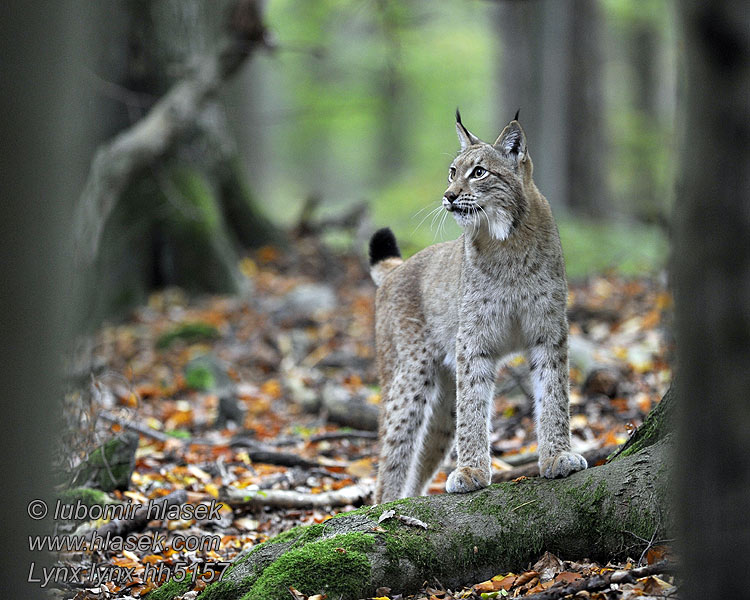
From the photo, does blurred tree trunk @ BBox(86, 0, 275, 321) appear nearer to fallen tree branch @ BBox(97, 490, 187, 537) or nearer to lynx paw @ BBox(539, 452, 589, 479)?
fallen tree branch @ BBox(97, 490, 187, 537)

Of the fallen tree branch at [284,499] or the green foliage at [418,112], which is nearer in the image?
the fallen tree branch at [284,499]

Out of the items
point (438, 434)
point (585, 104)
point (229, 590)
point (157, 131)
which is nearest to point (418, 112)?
point (585, 104)

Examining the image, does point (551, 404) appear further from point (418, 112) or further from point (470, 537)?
point (418, 112)

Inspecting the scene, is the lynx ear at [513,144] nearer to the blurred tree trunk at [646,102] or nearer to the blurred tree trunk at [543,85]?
the blurred tree trunk at [543,85]

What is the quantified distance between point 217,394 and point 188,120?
12.4 feet

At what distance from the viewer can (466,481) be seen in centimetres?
407

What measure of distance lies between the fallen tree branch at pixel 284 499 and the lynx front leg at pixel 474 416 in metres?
1.25

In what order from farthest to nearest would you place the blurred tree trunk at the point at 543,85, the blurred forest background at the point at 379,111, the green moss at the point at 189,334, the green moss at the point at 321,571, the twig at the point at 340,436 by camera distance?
the blurred tree trunk at the point at 543,85 → the blurred forest background at the point at 379,111 → the green moss at the point at 189,334 → the twig at the point at 340,436 → the green moss at the point at 321,571

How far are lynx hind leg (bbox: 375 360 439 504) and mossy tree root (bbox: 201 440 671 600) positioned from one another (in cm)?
104

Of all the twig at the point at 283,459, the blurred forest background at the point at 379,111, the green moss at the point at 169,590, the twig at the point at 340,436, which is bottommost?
A: the green moss at the point at 169,590

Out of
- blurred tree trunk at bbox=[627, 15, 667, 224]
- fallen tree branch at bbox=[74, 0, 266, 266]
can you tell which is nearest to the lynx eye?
fallen tree branch at bbox=[74, 0, 266, 266]

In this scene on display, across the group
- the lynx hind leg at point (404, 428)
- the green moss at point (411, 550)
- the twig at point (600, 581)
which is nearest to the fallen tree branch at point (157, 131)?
the lynx hind leg at point (404, 428)

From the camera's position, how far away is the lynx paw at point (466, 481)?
13.3ft

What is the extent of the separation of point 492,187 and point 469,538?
1.87 m
